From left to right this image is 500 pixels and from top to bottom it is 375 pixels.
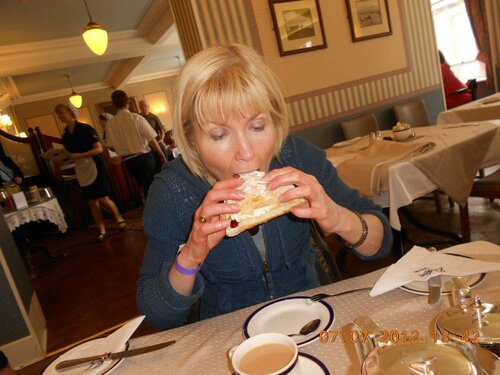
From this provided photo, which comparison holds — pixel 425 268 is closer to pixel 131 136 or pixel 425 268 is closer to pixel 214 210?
pixel 214 210

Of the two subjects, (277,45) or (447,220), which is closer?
(447,220)

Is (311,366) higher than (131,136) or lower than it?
lower

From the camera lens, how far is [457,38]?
301 inches

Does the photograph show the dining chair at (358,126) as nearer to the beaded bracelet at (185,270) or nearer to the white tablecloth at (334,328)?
the white tablecloth at (334,328)

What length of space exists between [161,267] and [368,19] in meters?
4.38

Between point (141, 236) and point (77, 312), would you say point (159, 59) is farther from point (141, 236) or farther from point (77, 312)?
point (77, 312)

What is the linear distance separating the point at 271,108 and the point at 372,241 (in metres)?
0.50

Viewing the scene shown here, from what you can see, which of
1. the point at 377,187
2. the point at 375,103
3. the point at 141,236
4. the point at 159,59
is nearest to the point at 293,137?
the point at 377,187

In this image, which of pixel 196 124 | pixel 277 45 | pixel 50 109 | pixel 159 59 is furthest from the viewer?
pixel 50 109

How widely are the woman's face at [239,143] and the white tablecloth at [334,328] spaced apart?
391 mm

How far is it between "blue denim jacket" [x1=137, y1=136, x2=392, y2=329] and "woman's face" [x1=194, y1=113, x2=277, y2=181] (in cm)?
17

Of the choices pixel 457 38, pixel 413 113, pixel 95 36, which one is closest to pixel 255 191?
pixel 413 113

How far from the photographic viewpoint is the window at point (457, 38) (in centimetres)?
724

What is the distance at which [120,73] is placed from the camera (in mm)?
11594
